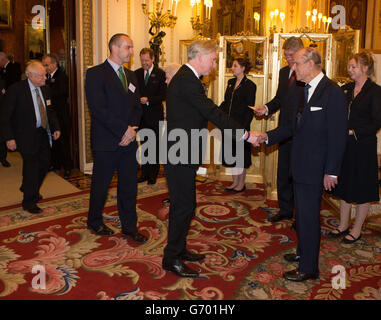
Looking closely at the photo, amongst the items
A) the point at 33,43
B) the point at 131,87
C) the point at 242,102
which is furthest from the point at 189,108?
the point at 33,43

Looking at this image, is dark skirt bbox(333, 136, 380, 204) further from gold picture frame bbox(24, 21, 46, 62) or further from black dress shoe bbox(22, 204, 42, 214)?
gold picture frame bbox(24, 21, 46, 62)

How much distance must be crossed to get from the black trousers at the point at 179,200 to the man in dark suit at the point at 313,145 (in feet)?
2.63

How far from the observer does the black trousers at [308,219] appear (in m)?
2.92

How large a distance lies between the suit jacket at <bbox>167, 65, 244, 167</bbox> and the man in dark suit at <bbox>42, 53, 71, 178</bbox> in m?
3.68

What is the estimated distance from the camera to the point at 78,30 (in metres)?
6.00

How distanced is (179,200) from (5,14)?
9169 millimetres

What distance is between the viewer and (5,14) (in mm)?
9898

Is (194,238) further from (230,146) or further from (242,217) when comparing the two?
(230,146)

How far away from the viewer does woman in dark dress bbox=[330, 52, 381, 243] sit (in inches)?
142

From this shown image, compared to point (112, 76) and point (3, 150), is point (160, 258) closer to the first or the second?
point (112, 76)

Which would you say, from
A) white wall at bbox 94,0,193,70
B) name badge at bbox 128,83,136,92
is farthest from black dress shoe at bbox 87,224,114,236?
white wall at bbox 94,0,193,70

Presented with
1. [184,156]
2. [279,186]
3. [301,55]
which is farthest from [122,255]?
[301,55]
